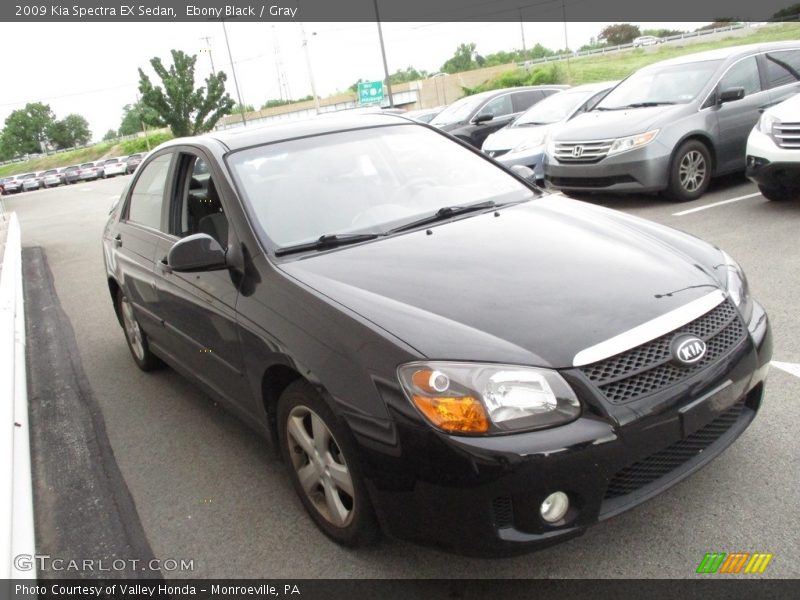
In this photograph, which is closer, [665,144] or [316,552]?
[316,552]

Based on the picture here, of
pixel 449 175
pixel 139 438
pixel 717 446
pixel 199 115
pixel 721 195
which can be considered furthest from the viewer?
pixel 199 115

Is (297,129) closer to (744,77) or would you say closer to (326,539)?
(326,539)

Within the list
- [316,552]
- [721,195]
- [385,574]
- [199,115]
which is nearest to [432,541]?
[385,574]

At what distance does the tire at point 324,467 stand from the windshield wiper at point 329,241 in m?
0.62

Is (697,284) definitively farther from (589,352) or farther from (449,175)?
(449,175)

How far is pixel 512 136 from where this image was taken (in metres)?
10.8

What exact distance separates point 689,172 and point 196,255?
6.80 meters

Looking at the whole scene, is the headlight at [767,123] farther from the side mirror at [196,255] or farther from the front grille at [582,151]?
the side mirror at [196,255]

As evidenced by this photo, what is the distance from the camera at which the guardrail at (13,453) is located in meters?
2.78

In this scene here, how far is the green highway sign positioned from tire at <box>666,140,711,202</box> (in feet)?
165

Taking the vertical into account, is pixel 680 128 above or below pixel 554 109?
below

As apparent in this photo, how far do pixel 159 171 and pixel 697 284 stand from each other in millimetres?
3161

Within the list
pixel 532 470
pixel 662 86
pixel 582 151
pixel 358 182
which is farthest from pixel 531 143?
pixel 532 470

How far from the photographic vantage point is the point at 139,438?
4.11m
